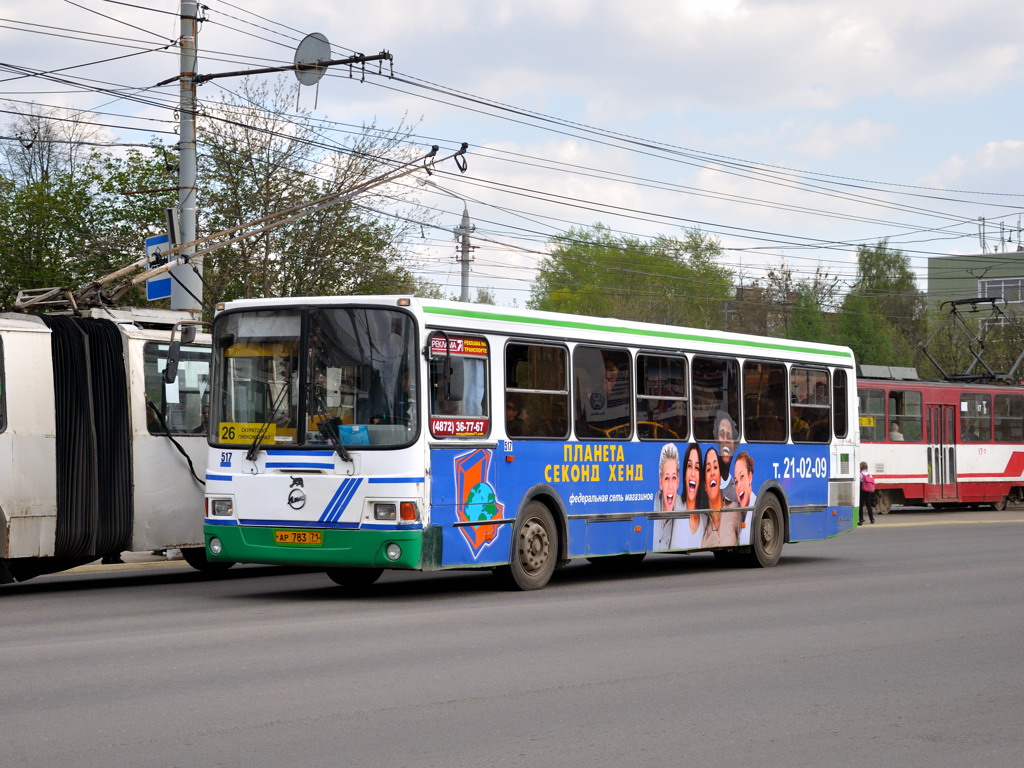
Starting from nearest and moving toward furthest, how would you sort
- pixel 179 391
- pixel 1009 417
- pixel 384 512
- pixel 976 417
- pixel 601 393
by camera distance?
pixel 384 512 → pixel 601 393 → pixel 179 391 → pixel 976 417 → pixel 1009 417

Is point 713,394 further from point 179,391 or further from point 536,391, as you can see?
point 179,391

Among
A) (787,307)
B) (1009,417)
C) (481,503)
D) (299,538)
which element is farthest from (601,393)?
(787,307)

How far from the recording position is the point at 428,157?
61.4 feet

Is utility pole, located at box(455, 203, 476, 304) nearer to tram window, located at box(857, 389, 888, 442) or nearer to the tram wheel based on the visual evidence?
tram window, located at box(857, 389, 888, 442)

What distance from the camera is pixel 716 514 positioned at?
17.7m

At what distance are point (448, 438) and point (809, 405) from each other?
24.1 feet

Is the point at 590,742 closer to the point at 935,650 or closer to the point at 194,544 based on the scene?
the point at 935,650

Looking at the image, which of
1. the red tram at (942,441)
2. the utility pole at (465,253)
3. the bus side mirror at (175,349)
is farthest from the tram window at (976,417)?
the bus side mirror at (175,349)

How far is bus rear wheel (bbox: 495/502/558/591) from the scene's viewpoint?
14.7m

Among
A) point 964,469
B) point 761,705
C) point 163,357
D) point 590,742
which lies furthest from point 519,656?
point 964,469

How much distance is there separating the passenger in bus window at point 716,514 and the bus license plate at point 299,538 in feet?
18.4

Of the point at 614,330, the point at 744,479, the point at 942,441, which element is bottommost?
the point at 744,479

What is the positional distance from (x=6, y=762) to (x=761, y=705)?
13.6 feet

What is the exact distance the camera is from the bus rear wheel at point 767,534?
18.5m
